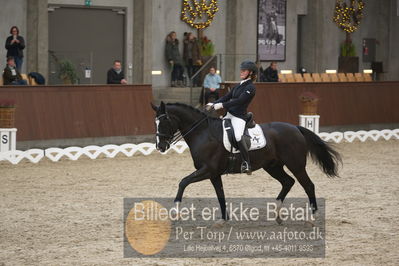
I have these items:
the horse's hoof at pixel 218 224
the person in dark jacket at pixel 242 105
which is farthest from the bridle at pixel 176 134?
the horse's hoof at pixel 218 224

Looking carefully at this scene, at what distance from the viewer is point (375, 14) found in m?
33.5

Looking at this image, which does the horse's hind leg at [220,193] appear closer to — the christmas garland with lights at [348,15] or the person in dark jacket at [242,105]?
the person in dark jacket at [242,105]

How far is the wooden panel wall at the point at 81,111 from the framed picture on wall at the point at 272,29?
1095 centimetres

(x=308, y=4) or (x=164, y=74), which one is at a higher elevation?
(x=308, y=4)

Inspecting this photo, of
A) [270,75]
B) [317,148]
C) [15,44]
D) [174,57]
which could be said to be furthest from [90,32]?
[317,148]

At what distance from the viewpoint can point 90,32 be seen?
81.3 feet

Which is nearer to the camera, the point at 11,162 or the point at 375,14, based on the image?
the point at 11,162

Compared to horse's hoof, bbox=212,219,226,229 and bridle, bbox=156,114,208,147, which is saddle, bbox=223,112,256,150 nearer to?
bridle, bbox=156,114,208,147

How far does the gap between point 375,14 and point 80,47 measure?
1419 cm

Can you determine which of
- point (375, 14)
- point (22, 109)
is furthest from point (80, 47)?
point (375, 14)

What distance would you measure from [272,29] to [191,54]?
505 cm

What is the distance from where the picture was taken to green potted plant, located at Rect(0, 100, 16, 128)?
15852mm

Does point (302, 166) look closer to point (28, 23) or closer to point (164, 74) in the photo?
point (28, 23)

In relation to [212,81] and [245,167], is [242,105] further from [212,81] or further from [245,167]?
[212,81]
